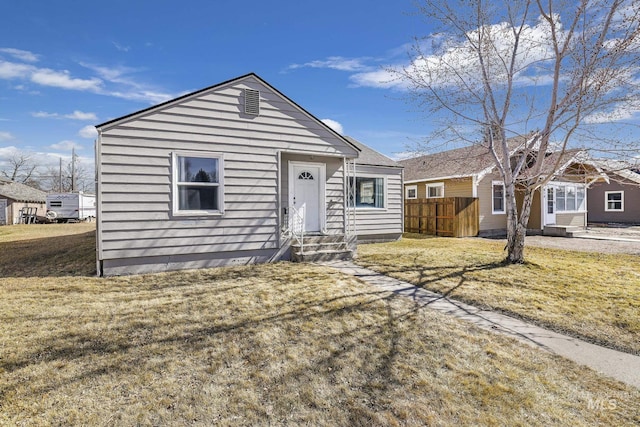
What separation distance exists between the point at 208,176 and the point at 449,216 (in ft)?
37.9

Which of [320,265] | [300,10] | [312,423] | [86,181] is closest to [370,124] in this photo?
[300,10]

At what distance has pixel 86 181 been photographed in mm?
59125

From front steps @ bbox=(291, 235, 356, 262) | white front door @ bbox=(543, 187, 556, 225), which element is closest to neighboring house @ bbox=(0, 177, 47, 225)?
front steps @ bbox=(291, 235, 356, 262)

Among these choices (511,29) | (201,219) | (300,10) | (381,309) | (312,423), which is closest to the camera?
(312,423)

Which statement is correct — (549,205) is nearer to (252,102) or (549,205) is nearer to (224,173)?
(252,102)

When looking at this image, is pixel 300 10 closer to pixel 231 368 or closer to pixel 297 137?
pixel 297 137

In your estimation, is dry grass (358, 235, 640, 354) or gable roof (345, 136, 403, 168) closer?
dry grass (358, 235, 640, 354)

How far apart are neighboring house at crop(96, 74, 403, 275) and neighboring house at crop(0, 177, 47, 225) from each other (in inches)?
1318

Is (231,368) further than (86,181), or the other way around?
(86,181)

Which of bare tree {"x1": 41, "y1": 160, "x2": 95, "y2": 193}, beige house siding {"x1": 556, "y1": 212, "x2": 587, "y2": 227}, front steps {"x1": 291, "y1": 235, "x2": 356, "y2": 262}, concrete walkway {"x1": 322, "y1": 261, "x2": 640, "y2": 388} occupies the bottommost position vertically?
concrete walkway {"x1": 322, "y1": 261, "x2": 640, "y2": 388}

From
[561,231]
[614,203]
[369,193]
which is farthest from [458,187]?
[614,203]

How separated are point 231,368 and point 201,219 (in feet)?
16.0

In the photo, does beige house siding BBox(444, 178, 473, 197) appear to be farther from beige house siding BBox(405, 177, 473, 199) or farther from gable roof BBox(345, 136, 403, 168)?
gable roof BBox(345, 136, 403, 168)

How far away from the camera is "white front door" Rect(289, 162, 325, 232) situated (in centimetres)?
898
